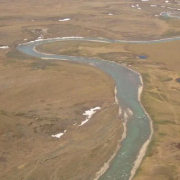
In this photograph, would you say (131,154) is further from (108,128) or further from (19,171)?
(19,171)

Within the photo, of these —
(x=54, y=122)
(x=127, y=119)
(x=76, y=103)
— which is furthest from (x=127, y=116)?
(x=54, y=122)

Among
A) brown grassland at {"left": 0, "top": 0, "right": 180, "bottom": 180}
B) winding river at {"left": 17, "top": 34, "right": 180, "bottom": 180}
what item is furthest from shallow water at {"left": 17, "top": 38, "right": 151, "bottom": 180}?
brown grassland at {"left": 0, "top": 0, "right": 180, "bottom": 180}

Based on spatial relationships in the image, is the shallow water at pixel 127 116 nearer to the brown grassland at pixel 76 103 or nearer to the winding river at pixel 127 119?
the winding river at pixel 127 119

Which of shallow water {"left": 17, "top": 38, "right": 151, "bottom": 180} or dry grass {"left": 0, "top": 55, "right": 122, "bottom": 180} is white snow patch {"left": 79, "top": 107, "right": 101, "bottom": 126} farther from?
shallow water {"left": 17, "top": 38, "right": 151, "bottom": 180}

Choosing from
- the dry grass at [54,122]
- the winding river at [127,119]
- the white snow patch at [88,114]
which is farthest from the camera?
the white snow patch at [88,114]

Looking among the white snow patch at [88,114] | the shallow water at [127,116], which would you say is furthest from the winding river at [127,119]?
the white snow patch at [88,114]

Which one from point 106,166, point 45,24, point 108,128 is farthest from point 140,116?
point 45,24
